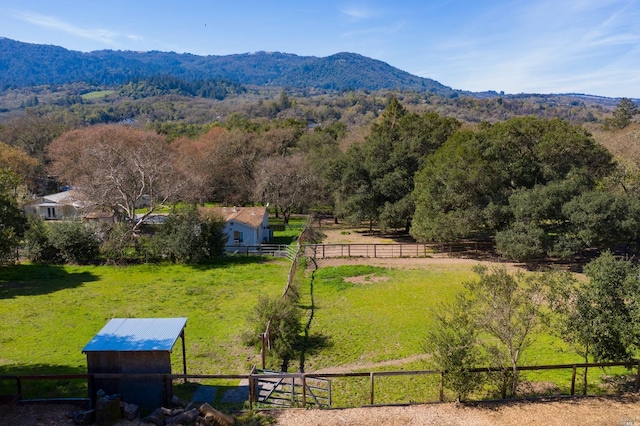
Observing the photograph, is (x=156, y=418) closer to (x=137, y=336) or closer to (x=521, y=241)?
(x=137, y=336)

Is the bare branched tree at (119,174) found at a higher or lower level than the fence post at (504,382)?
higher

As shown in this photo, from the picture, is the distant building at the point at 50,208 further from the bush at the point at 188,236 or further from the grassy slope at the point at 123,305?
the bush at the point at 188,236

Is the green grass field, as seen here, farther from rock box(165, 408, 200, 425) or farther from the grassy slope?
rock box(165, 408, 200, 425)

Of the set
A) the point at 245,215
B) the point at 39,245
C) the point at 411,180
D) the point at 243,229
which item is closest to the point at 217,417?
the point at 39,245

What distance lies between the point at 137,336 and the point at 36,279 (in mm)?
17981

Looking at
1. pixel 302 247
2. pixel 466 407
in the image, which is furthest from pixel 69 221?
pixel 466 407

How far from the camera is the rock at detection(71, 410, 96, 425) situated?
10312 mm

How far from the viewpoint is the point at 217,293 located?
930 inches

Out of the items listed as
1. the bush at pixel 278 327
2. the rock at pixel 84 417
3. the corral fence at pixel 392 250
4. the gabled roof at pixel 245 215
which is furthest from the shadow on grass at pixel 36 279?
the rock at pixel 84 417

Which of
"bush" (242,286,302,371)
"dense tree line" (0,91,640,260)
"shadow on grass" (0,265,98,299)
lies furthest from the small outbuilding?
"dense tree line" (0,91,640,260)

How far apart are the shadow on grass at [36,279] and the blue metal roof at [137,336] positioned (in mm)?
13684

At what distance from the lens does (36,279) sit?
Answer: 84.9 ft

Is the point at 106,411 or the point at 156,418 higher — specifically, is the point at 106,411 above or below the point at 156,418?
above

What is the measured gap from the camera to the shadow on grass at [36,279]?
23547 millimetres
